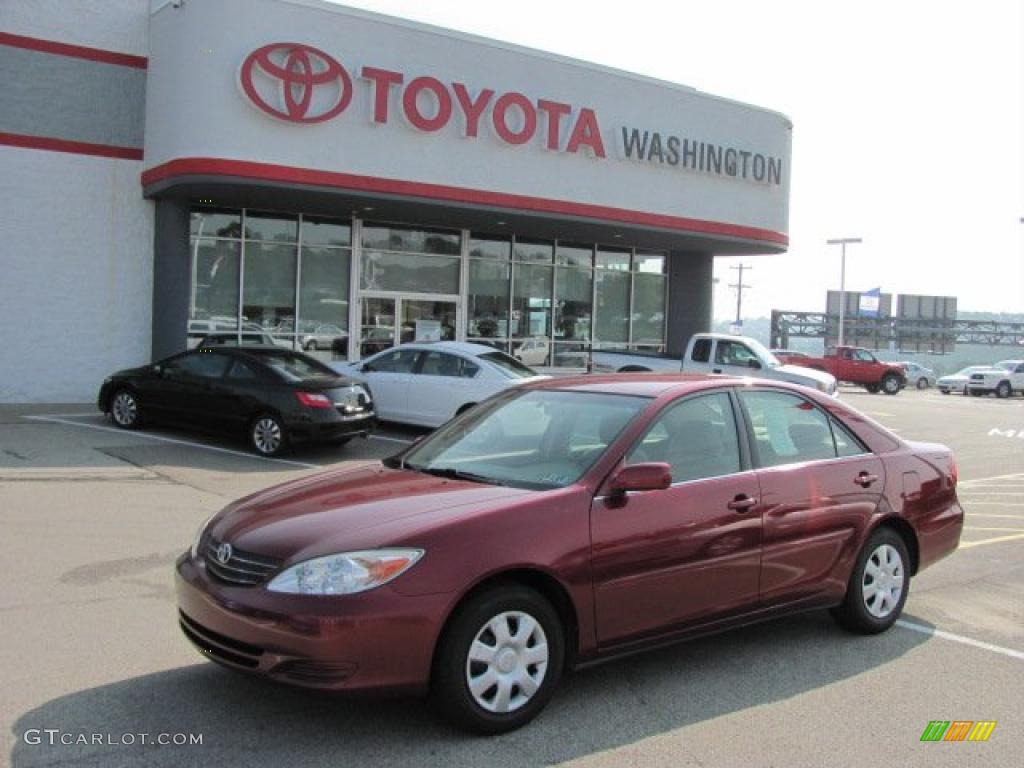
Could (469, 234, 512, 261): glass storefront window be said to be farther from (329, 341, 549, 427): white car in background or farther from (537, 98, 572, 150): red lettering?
(329, 341, 549, 427): white car in background

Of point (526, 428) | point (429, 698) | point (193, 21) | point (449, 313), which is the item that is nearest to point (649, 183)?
point (449, 313)

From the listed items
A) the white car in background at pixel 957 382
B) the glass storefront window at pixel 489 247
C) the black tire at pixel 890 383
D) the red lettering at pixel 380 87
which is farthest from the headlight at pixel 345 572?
the white car in background at pixel 957 382

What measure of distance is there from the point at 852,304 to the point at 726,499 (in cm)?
6438

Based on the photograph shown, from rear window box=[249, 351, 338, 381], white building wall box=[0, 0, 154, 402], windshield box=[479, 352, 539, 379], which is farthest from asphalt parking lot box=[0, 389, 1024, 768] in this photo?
white building wall box=[0, 0, 154, 402]

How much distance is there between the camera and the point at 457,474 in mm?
4875

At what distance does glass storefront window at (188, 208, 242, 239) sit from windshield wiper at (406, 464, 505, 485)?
14.3 m

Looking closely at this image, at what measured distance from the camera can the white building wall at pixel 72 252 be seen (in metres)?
16.5

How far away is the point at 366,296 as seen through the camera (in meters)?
19.8

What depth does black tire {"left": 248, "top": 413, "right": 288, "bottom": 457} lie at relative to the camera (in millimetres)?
12281

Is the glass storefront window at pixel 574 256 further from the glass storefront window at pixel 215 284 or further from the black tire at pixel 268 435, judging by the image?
the black tire at pixel 268 435

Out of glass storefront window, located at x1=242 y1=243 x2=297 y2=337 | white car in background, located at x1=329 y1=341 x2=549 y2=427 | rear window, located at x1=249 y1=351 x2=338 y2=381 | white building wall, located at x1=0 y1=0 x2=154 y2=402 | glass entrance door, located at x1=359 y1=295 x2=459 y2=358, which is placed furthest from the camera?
glass entrance door, located at x1=359 y1=295 x2=459 y2=358

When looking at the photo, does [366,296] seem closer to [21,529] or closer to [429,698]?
[21,529]

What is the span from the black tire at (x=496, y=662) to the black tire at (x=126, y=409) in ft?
36.4

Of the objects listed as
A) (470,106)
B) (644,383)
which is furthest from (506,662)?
(470,106)
